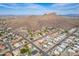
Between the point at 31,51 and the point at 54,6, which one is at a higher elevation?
the point at 54,6

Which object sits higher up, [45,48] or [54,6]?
[54,6]

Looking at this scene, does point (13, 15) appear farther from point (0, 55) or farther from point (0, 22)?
point (0, 55)

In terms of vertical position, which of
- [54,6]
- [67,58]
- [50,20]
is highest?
[54,6]

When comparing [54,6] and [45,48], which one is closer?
[45,48]

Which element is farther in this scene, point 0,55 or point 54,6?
point 54,6

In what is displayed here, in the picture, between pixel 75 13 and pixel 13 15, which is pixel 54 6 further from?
pixel 13 15

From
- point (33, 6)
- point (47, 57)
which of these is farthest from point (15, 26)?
point (47, 57)

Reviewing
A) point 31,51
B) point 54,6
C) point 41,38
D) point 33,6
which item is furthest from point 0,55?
point 54,6

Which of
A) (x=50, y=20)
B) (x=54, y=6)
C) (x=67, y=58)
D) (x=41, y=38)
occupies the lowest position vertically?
(x=67, y=58)

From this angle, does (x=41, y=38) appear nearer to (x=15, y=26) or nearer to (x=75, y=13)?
(x=15, y=26)
